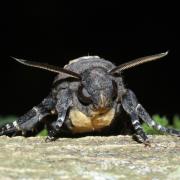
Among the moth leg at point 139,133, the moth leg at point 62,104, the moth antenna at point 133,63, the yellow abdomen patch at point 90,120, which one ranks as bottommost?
the moth leg at point 139,133

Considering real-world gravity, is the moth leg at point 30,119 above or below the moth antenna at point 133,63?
below

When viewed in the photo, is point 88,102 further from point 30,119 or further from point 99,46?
point 99,46

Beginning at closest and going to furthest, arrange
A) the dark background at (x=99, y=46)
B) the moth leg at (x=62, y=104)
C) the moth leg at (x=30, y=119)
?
the moth leg at (x=62, y=104) < the moth leg at (x=30, y=119) < the dark background at (x=99, y=46)

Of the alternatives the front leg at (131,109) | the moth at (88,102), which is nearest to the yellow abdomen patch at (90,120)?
the moth at (88,102)

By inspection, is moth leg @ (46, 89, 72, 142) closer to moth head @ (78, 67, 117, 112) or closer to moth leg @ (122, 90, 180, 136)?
moth head @ (78, 67, 117, 112)

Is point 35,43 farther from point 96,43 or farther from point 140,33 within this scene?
point 140,33

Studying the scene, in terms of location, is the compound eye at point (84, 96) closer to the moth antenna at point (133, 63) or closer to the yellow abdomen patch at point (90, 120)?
the yellow abdomen patch at point (90, 120)

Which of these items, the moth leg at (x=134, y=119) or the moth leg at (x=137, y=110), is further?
the moth leg at (x=137, y=110)

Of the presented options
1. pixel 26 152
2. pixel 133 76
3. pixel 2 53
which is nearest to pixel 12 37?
pixel 2 53
